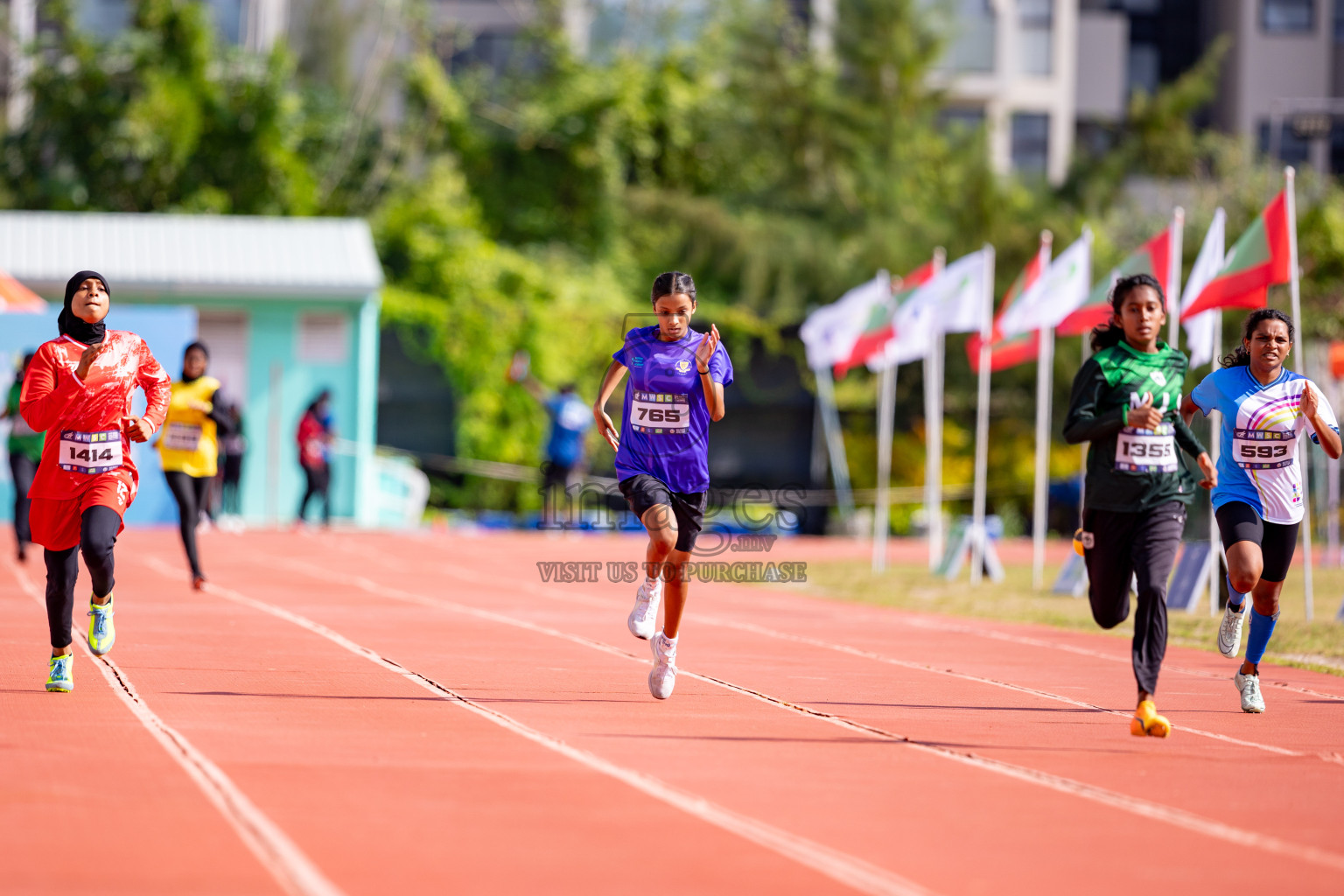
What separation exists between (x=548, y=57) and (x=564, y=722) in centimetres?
3749

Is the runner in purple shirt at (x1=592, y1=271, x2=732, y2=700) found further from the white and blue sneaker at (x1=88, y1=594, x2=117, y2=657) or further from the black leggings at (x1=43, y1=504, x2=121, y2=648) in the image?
the white and blue sneaker at (x1=88, y1=594, x2=117, y2=657)

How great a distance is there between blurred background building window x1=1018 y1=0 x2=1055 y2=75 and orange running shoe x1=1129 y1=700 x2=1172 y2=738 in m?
42.6

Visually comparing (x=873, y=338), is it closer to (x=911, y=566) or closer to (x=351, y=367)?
(x=911, y=566)

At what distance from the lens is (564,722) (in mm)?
7910

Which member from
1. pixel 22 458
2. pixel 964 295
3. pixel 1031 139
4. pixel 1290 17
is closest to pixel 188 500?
pixel 22 458

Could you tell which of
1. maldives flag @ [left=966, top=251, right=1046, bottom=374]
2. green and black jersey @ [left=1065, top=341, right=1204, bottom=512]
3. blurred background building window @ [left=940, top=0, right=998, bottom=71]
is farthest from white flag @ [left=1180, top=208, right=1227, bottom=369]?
blurred background building window @ [left=940, top=0, right=998, bottom=71]

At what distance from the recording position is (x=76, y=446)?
847 cm

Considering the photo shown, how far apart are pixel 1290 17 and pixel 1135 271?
112 ft

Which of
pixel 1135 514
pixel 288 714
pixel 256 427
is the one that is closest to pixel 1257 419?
pixel 1135 514

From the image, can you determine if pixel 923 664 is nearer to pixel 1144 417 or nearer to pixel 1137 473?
pixel 1137 473

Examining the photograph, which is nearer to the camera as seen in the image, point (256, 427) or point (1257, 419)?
point (1257, 419)

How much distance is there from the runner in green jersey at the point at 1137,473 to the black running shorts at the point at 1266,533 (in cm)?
118

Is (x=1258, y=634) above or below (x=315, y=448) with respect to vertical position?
below

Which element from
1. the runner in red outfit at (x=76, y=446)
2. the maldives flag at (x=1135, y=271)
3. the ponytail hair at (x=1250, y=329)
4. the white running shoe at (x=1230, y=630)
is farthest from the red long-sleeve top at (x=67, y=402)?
the maldives flag at (x=1135, y=271)
